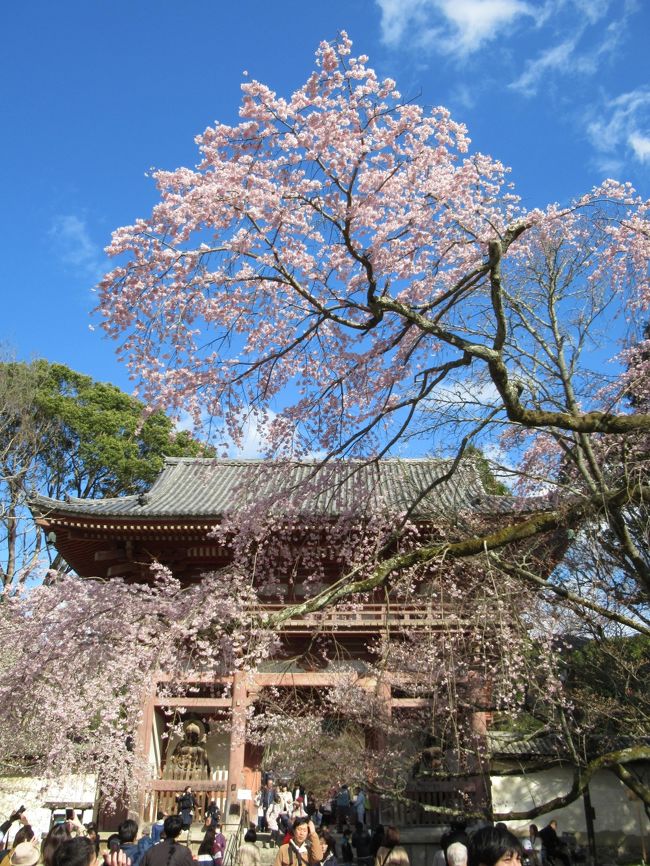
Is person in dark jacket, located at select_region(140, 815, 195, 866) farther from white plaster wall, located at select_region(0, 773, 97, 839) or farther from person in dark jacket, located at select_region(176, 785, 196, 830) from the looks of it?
white plaster wall, located at select_region(0, 773, 97, 839)

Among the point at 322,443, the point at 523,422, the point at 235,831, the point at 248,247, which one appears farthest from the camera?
the point at 235,831

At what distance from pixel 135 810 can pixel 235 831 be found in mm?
1828

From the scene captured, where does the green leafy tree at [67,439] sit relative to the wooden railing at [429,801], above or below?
above

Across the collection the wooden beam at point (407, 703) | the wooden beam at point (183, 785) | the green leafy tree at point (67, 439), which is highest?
the green leafy tree at point (67, 439)

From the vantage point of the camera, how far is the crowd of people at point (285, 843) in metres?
3.18

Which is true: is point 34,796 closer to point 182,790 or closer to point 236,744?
point 182,790

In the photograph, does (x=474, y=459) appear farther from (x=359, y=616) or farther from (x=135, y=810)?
(x=135, y=810)

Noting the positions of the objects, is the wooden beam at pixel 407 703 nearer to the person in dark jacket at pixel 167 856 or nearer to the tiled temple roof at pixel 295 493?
the tiled temple roof at pixel 295 493

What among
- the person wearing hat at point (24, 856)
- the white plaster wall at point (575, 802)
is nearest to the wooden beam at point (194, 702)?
the white plaster wall at point (575, 802)

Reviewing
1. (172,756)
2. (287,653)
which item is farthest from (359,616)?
(172,756)

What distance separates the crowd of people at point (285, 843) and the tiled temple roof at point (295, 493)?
3103 millimetres

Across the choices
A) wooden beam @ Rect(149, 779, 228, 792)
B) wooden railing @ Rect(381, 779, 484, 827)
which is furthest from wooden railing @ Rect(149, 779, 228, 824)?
wooden railing @ Rect(381, 779, 484, 827)

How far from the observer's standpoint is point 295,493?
422 inches

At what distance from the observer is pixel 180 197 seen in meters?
5.62
